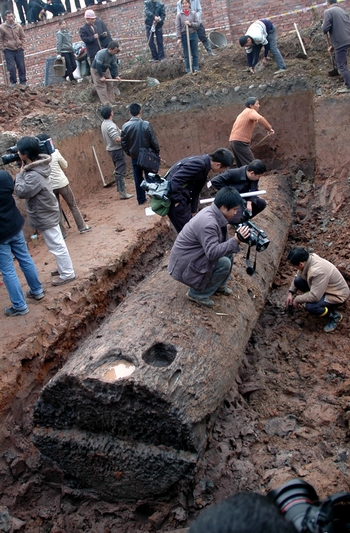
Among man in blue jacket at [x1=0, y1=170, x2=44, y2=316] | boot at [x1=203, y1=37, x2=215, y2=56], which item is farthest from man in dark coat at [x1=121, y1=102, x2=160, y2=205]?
boot at [x1=203, y1=37, x2=215, y2=56]

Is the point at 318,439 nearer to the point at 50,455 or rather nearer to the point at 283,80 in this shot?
the point at 50,455

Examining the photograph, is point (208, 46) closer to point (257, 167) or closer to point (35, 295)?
point (257, 167)

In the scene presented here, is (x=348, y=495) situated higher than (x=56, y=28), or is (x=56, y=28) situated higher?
(x=56, y=28)

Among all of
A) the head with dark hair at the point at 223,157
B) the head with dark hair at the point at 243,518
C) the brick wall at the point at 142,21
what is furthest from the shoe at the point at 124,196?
the head with dark hair at the point at 243,518

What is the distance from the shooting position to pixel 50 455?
3.74 m

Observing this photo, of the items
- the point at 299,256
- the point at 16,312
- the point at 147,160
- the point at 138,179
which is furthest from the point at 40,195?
the point at 299,256

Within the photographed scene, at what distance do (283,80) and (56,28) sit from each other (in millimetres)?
8812

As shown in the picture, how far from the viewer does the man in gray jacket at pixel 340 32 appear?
7.70 metres

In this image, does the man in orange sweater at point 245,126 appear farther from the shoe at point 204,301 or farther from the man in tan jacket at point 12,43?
the man in tan jacket at point 12,43

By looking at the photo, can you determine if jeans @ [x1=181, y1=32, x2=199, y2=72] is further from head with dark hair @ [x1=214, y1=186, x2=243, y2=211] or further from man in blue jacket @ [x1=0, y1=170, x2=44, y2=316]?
head with dark hair @ [x1=214, y1=186, x2=243, y2=211]

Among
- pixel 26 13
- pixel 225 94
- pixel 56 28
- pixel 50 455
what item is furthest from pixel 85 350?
pixel 26 13

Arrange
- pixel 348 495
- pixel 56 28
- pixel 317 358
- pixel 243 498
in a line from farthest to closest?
pixel 56 28
pixel 317 358
pixel 348 495
pixel 243 498

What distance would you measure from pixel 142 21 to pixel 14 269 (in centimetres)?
1135

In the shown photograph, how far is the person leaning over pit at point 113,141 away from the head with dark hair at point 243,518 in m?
6.72
